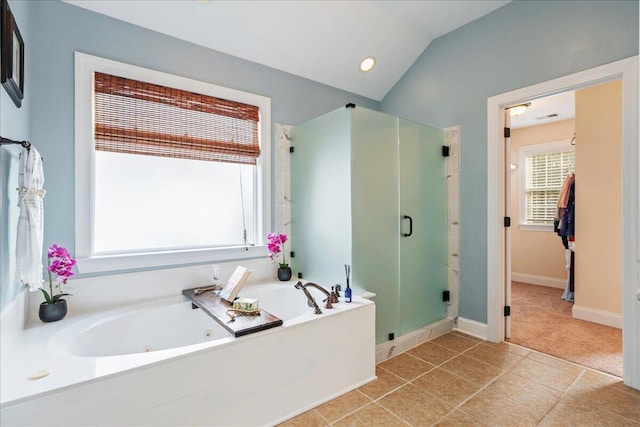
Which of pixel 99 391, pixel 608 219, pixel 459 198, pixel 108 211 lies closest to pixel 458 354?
pixel 459 198

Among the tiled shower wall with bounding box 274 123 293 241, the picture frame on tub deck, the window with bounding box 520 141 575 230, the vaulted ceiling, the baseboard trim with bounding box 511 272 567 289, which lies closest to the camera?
the picture frame on tub deck

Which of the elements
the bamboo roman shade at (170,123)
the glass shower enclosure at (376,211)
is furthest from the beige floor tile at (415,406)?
the bamboo roman shade at (170,123)

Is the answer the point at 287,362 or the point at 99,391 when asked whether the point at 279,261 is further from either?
the point at 99,391

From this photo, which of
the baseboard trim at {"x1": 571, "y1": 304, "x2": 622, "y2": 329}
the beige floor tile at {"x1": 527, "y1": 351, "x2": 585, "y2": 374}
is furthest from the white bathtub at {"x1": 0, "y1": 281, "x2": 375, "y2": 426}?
the baseboard trim at {"x1": 571, "y1": 304, "x2": 622, "y2": 329}

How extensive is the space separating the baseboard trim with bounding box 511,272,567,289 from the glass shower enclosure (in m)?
A: 2.88

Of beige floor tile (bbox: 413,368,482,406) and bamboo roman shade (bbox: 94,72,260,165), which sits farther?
bamboo roman shade (bbox: 94,72,260,165)

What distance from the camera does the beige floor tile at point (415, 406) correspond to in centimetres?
176

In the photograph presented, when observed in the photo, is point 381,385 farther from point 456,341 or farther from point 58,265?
point 58,265

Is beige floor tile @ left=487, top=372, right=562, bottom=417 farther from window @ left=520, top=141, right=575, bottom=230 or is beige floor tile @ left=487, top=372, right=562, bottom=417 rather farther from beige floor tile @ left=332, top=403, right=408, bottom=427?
window @ left=520, top=141, right=575, bottom=230

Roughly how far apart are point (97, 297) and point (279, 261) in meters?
1.39

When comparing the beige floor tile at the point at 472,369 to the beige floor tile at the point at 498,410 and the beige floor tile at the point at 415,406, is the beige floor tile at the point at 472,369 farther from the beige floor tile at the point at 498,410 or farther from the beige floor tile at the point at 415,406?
the beige floor tile at the point at 415,406

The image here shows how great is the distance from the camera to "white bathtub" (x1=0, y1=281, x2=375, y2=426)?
1221 millimetres

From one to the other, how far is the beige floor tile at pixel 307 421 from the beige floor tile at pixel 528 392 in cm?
116

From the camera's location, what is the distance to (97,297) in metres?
2.08
